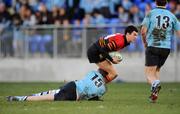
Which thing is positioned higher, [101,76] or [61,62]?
[101,76]

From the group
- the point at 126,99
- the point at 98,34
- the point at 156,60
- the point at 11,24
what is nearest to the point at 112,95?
the point at 126,99

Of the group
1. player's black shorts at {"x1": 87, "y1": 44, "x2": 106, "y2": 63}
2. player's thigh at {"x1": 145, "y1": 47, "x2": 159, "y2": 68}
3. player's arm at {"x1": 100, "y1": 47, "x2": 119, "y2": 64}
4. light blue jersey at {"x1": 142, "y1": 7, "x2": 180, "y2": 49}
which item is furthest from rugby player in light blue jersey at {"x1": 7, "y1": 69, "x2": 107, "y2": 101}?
light blue jersey at {"x1": 142, "y1": 7, "x2": 180, "y2": 49}

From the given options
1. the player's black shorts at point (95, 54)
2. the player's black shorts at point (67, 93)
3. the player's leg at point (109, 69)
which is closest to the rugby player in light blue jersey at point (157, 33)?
the player's leg at point (109, 69)

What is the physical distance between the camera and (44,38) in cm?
3189

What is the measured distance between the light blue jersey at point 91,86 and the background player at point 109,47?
19.6 inches

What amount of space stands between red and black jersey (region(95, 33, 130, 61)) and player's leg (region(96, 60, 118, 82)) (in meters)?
0.25

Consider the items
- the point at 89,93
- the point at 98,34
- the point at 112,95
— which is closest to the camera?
the point at 89,93

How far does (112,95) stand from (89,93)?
3.56 meters

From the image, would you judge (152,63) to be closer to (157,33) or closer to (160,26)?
(157,33)

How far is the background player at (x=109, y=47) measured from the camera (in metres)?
18.1

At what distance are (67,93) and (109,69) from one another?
48.9 inches

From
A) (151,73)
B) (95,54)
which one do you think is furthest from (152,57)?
(95,54)

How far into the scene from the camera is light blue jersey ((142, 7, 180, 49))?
1822 cm

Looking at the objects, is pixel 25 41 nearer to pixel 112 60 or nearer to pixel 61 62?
A: pixel 61 62
